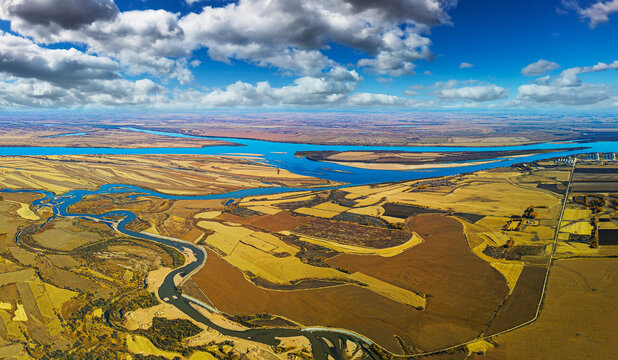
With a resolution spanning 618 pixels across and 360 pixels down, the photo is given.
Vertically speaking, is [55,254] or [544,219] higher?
[544,219]

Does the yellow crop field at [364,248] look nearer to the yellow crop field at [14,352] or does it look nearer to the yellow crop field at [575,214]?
the yellow crop field at [575,214]

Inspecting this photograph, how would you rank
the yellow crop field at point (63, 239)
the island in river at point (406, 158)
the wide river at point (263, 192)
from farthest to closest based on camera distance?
the island in river at point (406, 158) → the yellow crop field at point (63, 239) → the wide river at point (263, 192)

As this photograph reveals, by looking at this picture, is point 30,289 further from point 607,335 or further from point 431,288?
point 607,335

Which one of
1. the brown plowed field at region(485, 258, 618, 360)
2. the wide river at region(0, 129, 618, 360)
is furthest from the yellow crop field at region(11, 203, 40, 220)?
the brown plowed field at region(485, 258, 618, 360)

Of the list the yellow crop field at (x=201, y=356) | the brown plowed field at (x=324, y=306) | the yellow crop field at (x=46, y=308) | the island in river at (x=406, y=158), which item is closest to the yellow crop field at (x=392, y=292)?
the brown plowed field at (x=324, y=306)

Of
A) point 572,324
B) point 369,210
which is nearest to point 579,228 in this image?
point 572,324

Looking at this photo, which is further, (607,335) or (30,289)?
(30,289)

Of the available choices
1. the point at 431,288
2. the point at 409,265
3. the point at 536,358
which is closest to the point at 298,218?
the point at 409,265
